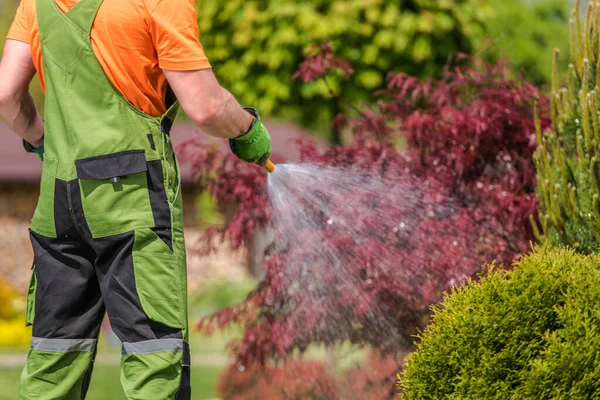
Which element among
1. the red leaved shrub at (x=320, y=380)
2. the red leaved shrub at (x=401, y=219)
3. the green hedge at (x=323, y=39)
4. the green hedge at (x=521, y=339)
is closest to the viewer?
the green hedge at (x=521, y=339)

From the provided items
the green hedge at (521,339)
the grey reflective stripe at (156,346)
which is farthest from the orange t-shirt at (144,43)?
the green hedge at (521,339)

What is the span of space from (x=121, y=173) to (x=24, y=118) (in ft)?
1.97

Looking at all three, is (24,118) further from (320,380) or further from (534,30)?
(534,30)

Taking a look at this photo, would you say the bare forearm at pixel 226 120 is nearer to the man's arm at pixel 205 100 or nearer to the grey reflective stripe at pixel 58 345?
the man's arm at pixel 205 100

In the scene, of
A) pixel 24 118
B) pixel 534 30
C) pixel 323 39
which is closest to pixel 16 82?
pixel 24 118

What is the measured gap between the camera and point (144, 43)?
291 cm

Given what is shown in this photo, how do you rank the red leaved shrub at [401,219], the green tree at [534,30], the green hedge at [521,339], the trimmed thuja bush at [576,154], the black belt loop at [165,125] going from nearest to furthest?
the green hedge at [521,339] < the black belt loop at [165,125] < the trimmed thuja bush at [576,154] < the red leaved shrub at [401,219] < the green tree at [534,30]

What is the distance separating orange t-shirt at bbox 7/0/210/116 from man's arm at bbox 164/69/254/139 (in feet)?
0.11

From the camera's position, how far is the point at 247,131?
3080 millimetres

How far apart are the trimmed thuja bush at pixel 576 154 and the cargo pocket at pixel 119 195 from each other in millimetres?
2021

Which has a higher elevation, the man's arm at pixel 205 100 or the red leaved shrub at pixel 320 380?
Result: the man's arm at pixel 205 100

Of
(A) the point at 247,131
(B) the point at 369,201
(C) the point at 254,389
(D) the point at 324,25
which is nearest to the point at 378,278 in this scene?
(B) the point at 369,201

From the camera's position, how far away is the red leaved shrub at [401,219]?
14.7 ft

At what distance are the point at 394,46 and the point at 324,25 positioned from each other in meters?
1.23
